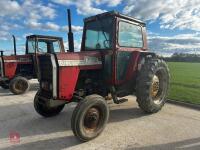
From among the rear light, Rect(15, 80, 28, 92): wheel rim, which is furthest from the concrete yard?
Rect(15, 80, 28, 92): wheel rim

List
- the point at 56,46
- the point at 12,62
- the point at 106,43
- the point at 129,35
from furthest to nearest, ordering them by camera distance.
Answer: the point at 56,46, the point at 12,62, the point at 129,35, the point at 106,43

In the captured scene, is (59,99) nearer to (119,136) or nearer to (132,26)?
(119,136)

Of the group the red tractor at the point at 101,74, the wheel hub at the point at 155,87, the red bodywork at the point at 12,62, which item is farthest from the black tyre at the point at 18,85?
the wheel hub at the point at 155,87

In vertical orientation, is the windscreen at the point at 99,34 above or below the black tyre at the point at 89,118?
above

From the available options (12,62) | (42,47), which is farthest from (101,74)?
(12,62)

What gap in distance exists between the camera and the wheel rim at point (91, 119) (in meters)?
4.93

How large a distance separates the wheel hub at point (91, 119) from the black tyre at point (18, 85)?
6.07 meters

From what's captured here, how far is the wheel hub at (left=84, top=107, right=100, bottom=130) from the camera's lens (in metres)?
4.94

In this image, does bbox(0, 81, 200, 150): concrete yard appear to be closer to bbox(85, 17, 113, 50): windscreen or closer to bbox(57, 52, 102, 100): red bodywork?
bbox(57, 52, 102, 100): red bodywork

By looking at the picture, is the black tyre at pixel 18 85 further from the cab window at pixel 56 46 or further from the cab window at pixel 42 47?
the cab window at pixel 56 46

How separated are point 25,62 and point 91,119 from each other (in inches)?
293

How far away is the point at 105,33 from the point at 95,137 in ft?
8.20

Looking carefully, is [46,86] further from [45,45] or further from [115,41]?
[45,45]

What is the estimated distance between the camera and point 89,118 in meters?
4.97
